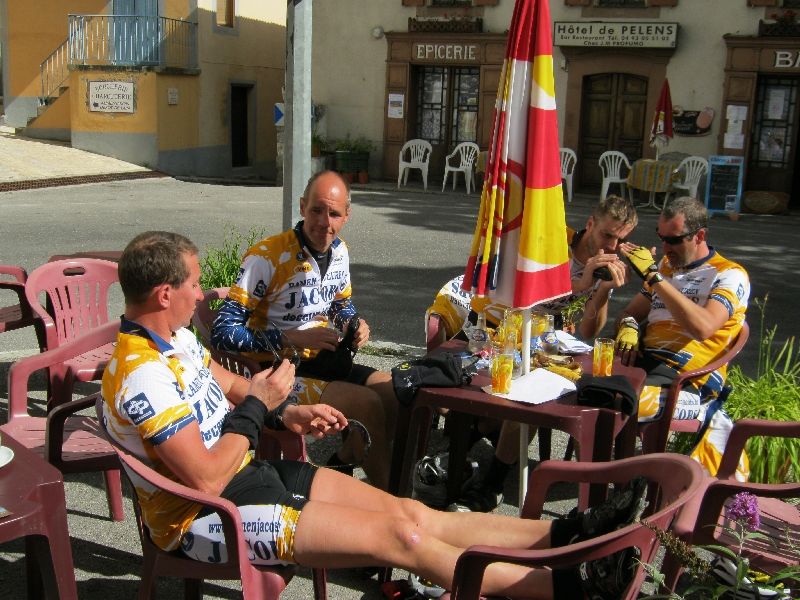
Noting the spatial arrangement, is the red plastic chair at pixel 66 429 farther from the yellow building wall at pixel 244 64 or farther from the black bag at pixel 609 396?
the yellow building wall at pixel 244 64

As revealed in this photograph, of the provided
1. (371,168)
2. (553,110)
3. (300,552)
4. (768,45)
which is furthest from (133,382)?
(371,168)

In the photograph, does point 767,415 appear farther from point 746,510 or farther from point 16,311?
point 16,311

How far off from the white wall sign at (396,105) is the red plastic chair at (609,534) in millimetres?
17540

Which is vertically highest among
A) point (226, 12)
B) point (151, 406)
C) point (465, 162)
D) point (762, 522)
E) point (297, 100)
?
point (226, 12)

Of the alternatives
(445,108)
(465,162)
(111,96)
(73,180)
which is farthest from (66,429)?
(111,96)

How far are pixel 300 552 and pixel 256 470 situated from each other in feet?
1.22

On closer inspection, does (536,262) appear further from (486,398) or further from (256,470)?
(256,470)

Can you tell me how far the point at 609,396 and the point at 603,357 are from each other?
14.3 inches

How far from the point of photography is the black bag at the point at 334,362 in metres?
4.17

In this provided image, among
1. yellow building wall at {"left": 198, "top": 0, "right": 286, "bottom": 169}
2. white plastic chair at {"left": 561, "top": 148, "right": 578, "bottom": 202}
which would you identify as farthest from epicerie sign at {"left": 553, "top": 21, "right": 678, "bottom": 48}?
yellow building wall at {"left": 198, "top": 0, "right": 286, "bottom": 169}

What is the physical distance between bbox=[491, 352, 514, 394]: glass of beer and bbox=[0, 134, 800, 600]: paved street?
0.87m

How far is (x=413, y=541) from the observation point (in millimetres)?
2723

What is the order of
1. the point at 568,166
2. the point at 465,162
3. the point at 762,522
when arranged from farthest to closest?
the point at 465,162
the point at 568,166
the point at 762,522

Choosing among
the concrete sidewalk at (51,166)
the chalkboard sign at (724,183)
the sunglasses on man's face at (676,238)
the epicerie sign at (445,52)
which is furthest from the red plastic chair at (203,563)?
the epicerie sign at (445,52)
